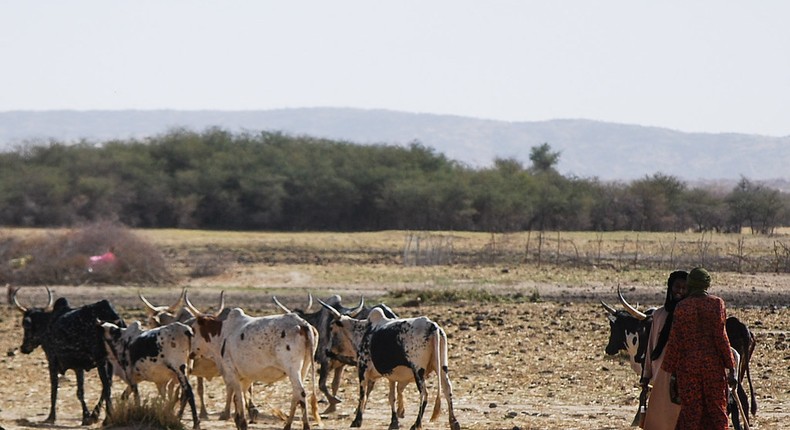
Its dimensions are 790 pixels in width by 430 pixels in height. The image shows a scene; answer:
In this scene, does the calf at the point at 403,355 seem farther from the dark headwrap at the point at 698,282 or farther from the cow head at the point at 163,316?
the dark headwrap at the point at 698,282

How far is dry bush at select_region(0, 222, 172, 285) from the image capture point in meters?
36.9

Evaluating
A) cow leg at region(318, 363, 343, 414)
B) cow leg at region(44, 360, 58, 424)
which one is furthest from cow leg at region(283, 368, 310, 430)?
Result: cow leg at region(44, 360, 58, 424)

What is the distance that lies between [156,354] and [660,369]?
645 cm

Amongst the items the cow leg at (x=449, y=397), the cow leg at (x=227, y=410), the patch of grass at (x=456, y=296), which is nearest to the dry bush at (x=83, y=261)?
the patch of grass at (x=456, y=296)

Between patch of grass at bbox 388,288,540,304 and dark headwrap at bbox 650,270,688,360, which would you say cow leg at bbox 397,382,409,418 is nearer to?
dark headwrap at bbox 650,270,688,360

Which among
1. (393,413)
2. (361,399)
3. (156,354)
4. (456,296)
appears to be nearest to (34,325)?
(156,354)

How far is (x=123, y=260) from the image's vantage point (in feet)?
123

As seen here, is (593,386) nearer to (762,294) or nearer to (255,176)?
(762,294)

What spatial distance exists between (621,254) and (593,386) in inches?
1066

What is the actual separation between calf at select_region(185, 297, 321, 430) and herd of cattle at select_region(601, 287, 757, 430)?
3.64m

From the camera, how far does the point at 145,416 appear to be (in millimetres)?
14867

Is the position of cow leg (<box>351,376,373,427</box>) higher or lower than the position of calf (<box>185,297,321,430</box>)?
lower

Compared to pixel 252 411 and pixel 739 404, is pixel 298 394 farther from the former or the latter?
pixel 739 404

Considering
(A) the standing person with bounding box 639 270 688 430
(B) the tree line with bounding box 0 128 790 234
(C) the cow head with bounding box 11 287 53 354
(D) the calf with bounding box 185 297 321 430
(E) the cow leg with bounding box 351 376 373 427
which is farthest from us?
(B) the tree line with bounding box 0 128 790 234
